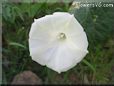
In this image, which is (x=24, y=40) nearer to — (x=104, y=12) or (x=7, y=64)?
(x=7, y=64)

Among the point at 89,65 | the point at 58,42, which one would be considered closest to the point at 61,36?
the point at 58,42

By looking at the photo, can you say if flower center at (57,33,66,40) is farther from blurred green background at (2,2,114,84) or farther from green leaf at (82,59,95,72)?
green leaf at (82,59,95,72)

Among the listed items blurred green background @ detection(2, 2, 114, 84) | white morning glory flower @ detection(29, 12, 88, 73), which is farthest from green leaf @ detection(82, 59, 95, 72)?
white morning glory flower @ detection(29, 12, 88, 73)

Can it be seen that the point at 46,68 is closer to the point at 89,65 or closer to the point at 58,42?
the point at 89,65

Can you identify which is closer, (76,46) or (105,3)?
(76,46)

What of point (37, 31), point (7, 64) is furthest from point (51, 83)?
point (37, 31)

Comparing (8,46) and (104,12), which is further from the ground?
(104,12)
